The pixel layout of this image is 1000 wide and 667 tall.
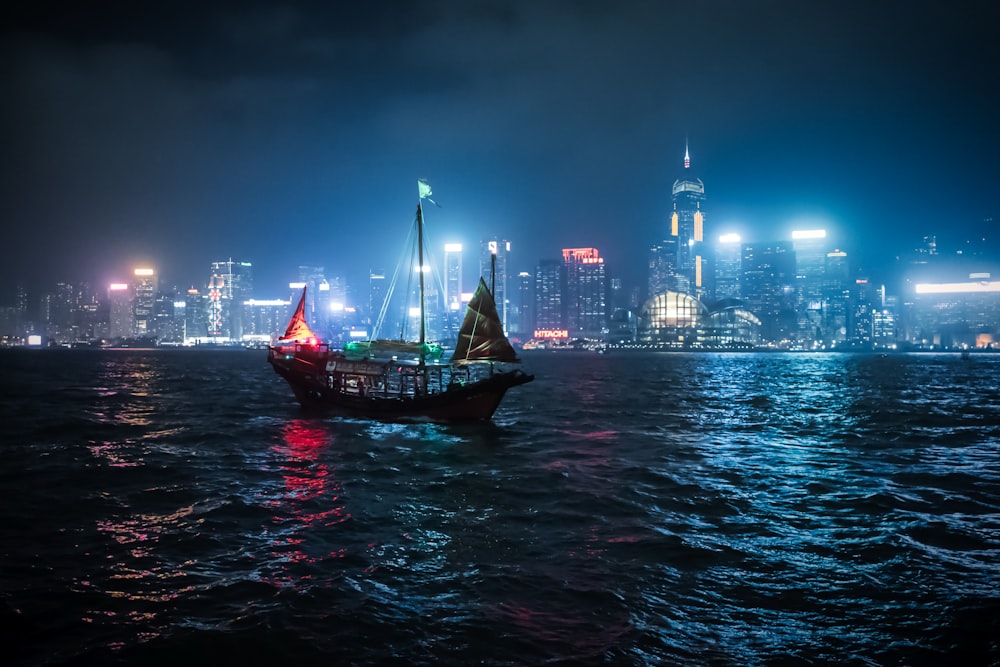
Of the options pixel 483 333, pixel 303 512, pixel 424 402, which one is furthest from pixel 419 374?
pixel 303 512

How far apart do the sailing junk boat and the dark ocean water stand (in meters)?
5.91

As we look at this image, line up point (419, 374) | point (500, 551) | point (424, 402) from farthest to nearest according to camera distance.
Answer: point (419, 374) → point (424, 402) → point (500, 551)

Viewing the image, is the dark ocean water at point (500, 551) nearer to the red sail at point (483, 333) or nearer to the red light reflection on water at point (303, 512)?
the red light reflection on water at point (303, 512)

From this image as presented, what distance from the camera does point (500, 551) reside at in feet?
45.2

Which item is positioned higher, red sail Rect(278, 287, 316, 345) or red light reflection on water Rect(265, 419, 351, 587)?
red sail Rect(278, 287, 316, 345)

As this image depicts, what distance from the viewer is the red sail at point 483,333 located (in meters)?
36.2

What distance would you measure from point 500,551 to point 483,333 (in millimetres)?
23115

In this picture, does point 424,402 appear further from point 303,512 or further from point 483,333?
point 303,512

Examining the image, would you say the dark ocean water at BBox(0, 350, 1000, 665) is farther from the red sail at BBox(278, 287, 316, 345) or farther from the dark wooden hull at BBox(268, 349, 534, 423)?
the red sail at BBox(278, 287, 316, 345)

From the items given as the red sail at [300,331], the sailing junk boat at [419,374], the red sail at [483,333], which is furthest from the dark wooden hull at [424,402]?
the red sail at [300,331]

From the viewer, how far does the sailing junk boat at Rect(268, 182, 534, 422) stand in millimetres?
36344

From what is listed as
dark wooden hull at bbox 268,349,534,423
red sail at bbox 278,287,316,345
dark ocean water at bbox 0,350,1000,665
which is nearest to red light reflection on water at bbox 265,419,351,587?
dark ocean water at bbox 0,350,1000,665

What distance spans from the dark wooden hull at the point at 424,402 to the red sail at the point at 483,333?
1.43 metres

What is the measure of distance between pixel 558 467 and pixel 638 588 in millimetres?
12953
